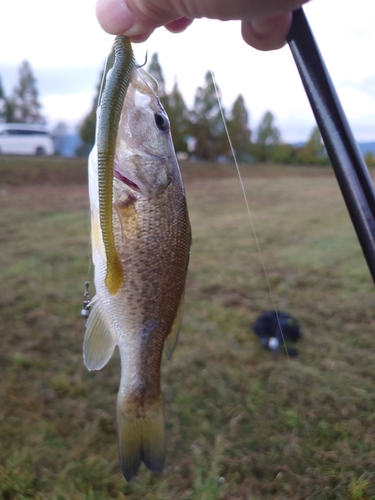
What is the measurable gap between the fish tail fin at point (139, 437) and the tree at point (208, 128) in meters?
2.65

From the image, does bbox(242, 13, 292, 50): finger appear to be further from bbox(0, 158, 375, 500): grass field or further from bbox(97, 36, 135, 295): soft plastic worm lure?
bbox(0, 158, 375, 500): grass field

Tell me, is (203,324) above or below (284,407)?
above

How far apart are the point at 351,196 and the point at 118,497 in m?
1.20

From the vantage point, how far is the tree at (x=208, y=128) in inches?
136

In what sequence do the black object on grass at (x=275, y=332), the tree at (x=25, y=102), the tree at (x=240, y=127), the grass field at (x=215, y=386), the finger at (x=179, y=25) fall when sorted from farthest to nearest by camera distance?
the tree at (x=25, y=102)
the tree at (x=240, y=127)
the black object on grass at (x=275, y=332)
the grass field at (x=215, y=386)
the finger at (x=179, y=25)

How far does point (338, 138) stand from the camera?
0.99 metres

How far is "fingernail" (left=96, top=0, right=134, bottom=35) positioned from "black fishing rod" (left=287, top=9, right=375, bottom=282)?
0.39m

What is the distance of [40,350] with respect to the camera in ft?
7.60

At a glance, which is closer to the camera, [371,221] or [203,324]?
[371,221]

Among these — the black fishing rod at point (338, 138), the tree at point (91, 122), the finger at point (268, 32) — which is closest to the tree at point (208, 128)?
the tree at point (91, 122)

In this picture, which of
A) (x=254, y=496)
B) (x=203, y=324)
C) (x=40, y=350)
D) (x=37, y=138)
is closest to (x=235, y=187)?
(x=37, y=138)

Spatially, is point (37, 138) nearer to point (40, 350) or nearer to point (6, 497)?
point (40, 350)

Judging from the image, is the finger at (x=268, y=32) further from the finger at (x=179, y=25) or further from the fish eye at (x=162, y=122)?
the fish eye at (x=162, y=122)

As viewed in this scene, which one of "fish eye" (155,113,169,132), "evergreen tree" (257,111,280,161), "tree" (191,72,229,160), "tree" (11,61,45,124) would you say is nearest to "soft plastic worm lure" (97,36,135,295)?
"fish eye" (155,113,169,132)
